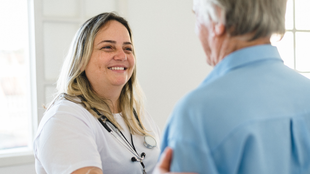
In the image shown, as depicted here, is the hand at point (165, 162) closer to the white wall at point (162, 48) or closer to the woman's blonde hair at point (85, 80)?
the woman's blonde hair at point (85, 80)

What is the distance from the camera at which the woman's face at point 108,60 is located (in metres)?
1.67

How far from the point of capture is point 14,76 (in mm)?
2836

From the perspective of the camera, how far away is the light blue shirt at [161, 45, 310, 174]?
60cm

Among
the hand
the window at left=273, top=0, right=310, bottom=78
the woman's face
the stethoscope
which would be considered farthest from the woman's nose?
the window at left=273, top=0, right=310, bottom=78

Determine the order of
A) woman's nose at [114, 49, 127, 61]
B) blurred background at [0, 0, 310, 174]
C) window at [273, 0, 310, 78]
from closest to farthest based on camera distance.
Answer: woman's nose at [114, 49, 127, 61] < blurred background at [0, 0, 310, 174] < window at [273, 0, 310, 78]

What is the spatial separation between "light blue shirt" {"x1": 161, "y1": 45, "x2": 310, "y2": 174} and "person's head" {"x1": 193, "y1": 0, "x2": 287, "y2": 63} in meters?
0.05

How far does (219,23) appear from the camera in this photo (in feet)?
2.23

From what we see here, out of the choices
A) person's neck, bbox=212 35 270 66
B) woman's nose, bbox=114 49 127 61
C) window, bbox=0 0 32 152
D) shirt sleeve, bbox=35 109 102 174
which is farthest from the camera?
window, bbox=0 0 32 152

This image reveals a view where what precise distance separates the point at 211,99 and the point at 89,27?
4.07ft

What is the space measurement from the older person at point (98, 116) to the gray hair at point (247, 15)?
2.71ft

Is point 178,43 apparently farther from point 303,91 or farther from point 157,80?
point 303,91

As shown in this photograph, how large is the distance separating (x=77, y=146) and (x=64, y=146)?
0.05 meters

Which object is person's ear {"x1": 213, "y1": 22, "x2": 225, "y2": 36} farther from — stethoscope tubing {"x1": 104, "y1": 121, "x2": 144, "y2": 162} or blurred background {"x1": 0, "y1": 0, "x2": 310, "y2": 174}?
blurred background {"x1": 0, "y1": 0, "x2": 310, "y2": 174}

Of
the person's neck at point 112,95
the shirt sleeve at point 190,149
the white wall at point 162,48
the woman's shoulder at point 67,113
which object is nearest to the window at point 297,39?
the white wall at point 162,48
